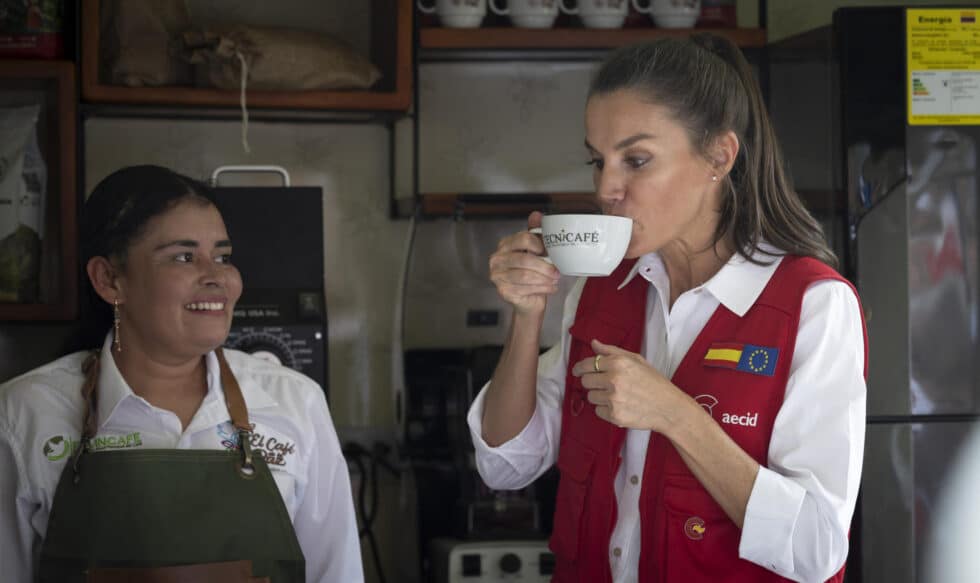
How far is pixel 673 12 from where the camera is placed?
234 cm

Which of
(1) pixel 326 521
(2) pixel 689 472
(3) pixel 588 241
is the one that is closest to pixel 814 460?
(2) pixel 689 472

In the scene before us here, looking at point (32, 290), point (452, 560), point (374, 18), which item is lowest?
point (452, 560)

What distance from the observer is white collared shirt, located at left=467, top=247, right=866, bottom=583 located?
3.64 ft

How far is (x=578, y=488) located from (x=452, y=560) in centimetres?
75

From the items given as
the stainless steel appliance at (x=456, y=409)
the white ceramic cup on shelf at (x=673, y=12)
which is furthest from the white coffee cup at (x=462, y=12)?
the stainless steel appliance at (x=456, y=409)

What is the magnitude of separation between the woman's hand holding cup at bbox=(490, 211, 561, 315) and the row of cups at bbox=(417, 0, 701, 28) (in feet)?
3.69

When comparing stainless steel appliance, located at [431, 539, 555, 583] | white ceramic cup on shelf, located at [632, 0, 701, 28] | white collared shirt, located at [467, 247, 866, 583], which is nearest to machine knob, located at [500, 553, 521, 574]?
stainless steel appliance, located at [431, 539, 555, 583]

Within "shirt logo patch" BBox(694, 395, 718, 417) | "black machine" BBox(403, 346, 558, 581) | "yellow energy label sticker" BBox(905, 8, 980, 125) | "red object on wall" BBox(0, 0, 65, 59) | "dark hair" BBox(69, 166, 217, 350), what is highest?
"red object on wall" BBox(0, 0, 65, 59)

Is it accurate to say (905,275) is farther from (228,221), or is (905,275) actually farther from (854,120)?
(228,221)

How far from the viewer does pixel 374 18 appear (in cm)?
253

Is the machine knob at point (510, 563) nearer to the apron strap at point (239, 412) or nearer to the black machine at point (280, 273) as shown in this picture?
the black machine at point (280, 273)

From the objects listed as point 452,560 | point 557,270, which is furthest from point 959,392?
point 557,270

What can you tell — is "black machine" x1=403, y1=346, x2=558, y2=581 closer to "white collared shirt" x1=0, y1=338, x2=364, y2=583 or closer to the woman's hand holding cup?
"white collared shirt" x1=0, y1=338, x2=364, y2=583

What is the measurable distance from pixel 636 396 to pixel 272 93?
1.33 m
